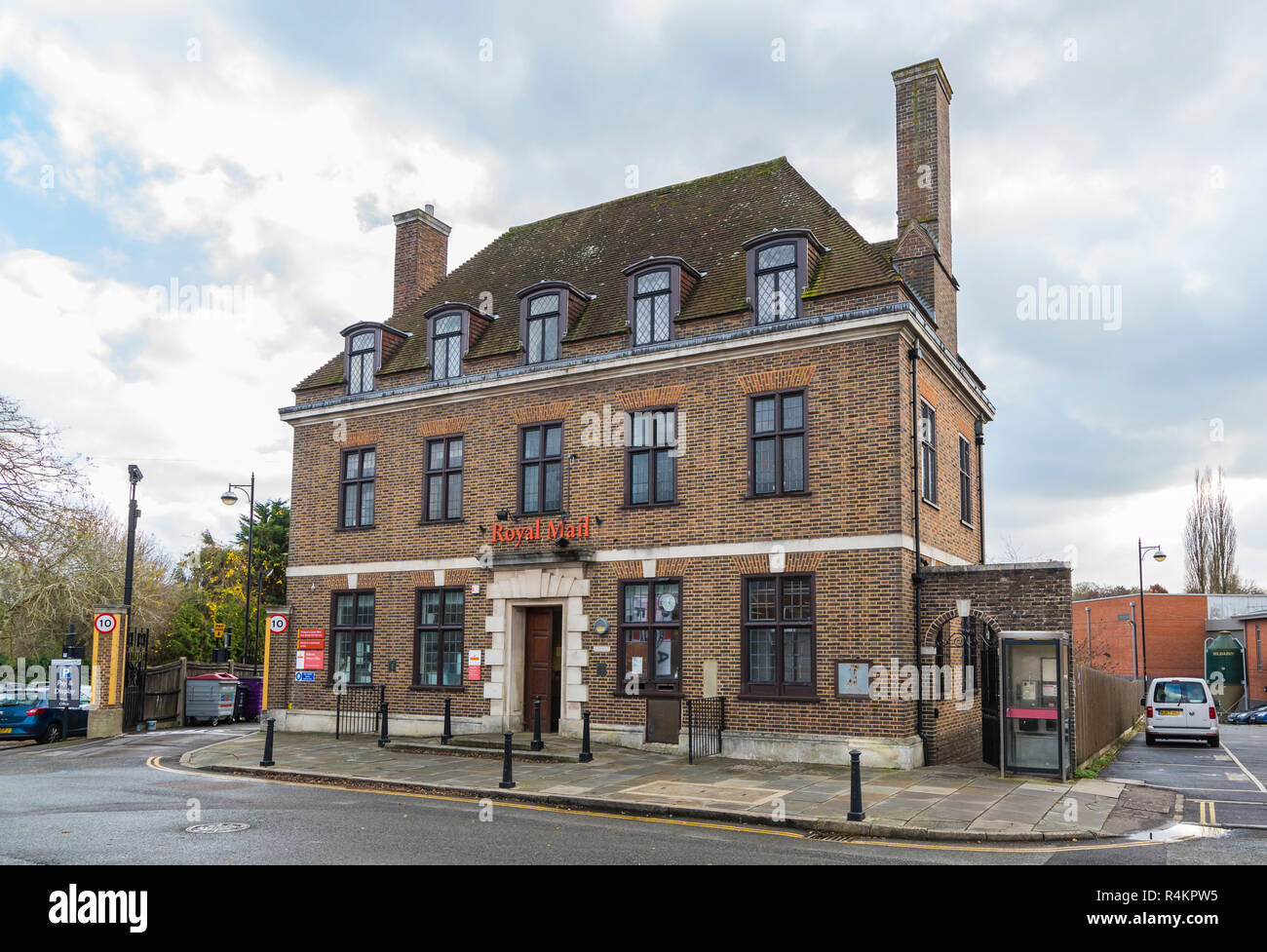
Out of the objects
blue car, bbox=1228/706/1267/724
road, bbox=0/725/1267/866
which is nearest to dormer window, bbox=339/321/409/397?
road, bbox=0/725/1267/866

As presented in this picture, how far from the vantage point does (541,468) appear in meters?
21.7

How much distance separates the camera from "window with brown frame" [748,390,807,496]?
18.6 metres

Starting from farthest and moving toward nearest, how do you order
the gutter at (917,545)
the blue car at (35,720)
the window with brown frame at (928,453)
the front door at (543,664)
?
the blue car at (35,720) → the front door at (543,664) → the window with brown frame at (928,453) → the gutter at (917,545)

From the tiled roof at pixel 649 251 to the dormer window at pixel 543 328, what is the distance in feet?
1.59

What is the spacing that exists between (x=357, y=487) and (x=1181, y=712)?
22834 mm

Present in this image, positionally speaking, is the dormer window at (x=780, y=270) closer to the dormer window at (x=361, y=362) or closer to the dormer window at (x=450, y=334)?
the dormer window at (x=450, y=334)

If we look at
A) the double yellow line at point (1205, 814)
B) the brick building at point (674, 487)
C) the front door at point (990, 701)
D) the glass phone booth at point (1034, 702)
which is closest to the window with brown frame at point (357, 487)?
the brick building at point (674, 487)

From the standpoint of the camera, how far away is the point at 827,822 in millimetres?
11867

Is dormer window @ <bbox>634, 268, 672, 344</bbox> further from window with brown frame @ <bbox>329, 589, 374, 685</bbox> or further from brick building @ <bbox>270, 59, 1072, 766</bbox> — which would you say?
window with brown frame @ <bbox>329, 589, 374, 685</bbox>

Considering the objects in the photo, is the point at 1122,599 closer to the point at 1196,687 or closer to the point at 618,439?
the point at 1196,687

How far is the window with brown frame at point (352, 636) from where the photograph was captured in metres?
23.6

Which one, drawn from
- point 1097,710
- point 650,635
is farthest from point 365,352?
point 1097,710

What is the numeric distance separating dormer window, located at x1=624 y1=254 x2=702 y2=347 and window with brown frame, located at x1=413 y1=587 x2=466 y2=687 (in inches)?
282

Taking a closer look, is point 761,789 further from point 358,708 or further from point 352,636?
point 352,636
